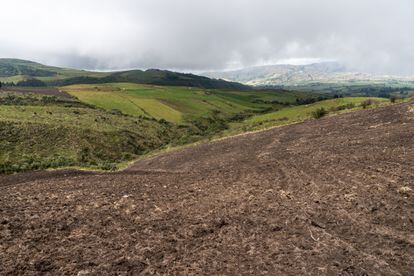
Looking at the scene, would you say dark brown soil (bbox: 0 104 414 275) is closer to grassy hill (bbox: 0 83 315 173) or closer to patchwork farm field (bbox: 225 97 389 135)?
grassy hill (bbox: 0 83 315 173)

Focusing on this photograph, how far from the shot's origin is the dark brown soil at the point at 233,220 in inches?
357

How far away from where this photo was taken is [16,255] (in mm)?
9516

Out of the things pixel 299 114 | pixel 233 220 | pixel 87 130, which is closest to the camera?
pixel 233 220

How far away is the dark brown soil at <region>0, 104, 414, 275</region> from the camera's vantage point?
29.7ft

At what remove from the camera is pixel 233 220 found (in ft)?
39.8

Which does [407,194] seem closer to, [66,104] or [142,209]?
[142,209]

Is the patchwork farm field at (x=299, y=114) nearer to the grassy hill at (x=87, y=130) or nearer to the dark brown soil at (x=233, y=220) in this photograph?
the grassy hill at (x=87, y=130)

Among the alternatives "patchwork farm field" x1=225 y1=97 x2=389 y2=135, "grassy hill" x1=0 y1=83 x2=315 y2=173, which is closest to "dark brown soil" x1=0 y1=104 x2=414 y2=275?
"grassy hill" x1=0 y1=83 x2=315 y2=173

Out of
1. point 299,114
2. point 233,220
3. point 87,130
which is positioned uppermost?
point 233,220

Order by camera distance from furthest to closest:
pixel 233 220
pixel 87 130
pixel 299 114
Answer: pixel 299 114, pixel 87 130, pixel 233 220

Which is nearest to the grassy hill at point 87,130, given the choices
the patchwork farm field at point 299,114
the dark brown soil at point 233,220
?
the patchwork farm field at point 299,114

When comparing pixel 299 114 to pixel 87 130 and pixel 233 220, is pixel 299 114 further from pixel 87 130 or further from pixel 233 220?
pixel 233 220

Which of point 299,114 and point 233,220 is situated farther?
point 299,114

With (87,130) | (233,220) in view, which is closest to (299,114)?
(87,130)
